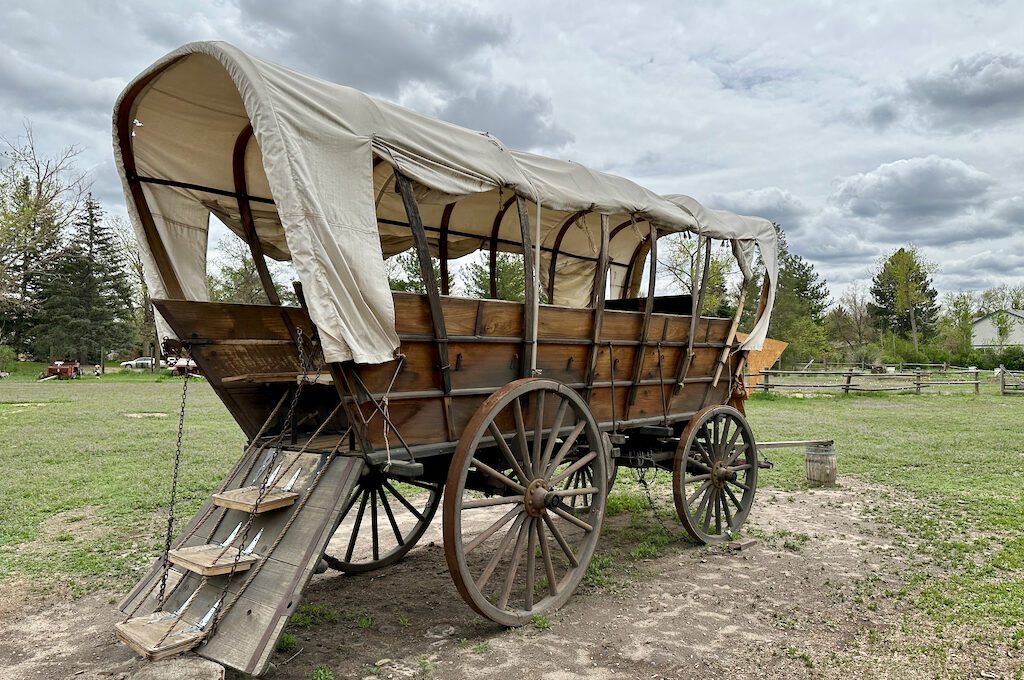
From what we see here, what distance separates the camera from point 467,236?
253 inches

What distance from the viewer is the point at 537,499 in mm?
4570

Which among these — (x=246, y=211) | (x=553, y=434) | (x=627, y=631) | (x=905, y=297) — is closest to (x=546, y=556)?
(x=627, y=631)

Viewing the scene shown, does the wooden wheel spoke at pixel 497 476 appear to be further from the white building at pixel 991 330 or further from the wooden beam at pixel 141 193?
the white building at pixel 991 330

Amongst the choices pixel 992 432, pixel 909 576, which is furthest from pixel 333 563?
pixel 992 432

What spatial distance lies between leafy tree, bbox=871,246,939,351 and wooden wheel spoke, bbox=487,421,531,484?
46.4m

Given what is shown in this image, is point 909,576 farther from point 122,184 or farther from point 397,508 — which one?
point 122,184

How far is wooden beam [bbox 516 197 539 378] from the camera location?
4.57m

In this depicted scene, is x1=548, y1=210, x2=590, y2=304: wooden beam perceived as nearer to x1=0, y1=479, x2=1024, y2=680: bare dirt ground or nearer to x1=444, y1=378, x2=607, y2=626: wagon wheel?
x1=444, y1=378, x2=607, y2=626: wagon wheel

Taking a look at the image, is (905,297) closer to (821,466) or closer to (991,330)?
(991,330)

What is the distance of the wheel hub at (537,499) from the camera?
456 centimetres

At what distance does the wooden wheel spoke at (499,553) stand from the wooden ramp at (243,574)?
102cm

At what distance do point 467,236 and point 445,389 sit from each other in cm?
255

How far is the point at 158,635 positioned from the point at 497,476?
197cm

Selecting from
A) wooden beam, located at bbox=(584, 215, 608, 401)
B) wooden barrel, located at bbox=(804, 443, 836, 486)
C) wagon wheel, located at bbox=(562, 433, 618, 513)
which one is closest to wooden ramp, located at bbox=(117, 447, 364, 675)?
wooden beam, located at bbox=(584, 215, 608, 401)
